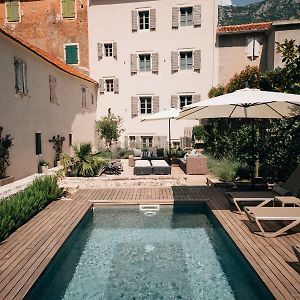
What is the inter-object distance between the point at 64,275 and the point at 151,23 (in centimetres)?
2090

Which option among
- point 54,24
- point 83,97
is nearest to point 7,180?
point 83,97

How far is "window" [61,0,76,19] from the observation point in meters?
23.2

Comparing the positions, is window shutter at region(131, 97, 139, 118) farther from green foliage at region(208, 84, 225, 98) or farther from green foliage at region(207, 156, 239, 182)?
green foliage at region(207, 156, 239, 182)

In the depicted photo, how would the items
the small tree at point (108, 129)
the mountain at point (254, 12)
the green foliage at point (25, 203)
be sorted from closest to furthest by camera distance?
→ the green foliage at point (25, 203) < the small tree at point (108, 129) < the mountain at point (254, 12)

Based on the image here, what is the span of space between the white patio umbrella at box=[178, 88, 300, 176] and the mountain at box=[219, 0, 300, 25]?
79.5 m

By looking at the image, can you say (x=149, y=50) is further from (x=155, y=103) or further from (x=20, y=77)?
(x=20, y=77)

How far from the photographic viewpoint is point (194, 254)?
20.2 ft

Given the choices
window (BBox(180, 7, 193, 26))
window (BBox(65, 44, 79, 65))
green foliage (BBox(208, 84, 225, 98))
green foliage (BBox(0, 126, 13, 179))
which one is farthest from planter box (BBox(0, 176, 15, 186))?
window (BBox(180, 7, 193, 26))

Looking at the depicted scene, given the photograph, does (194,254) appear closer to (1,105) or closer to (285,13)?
(1,105)

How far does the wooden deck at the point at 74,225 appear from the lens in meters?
4.37

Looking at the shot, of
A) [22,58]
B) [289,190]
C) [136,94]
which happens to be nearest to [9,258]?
[289,190]

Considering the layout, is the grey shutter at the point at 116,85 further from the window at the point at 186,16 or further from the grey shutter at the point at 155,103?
the window at the point at 186,16

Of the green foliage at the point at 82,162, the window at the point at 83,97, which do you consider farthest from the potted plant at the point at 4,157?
the window at the point at 83,97

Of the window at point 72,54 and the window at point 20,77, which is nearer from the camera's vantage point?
the window at point 20,77
